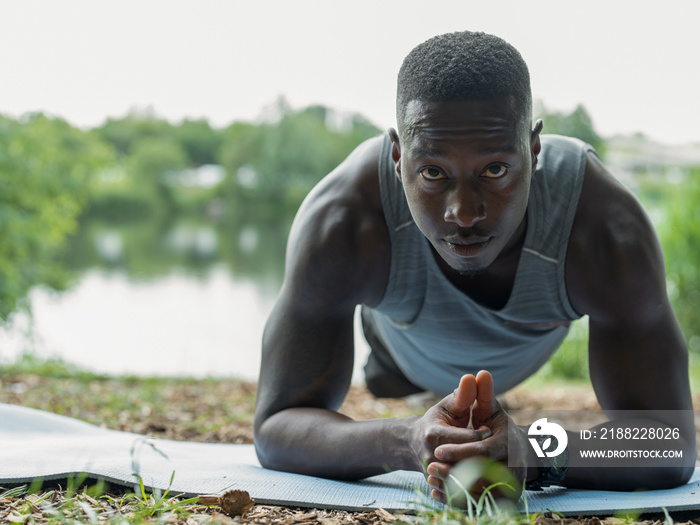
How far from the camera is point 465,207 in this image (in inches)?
54.6

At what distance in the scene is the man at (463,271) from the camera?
4.59 ft

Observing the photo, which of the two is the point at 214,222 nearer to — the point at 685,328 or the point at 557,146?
the point at 685,328

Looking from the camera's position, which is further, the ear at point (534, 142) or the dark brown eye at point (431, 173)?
the ear at point (534, 142)

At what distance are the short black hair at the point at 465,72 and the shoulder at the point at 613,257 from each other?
32 centimetres

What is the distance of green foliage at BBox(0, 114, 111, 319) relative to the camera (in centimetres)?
539

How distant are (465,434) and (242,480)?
1.84 feet

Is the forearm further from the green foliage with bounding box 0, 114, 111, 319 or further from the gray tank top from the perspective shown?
the green foliage with bounding box 0, 114, 111, 319

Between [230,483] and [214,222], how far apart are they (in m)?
6.90

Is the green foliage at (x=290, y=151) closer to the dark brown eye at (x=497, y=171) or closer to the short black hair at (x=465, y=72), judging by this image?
the short black hair at (x=465, y=72)

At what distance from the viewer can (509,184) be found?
1.41 metres

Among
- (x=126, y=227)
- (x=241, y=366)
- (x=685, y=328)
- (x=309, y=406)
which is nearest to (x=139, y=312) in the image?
(x=126, y=227)

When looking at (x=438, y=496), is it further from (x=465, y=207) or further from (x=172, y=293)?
(x=172, y=293)

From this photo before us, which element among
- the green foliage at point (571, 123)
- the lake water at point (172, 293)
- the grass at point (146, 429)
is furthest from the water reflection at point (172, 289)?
the green foliage at point (571, 123)

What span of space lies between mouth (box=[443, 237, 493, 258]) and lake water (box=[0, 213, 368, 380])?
5822 mm
